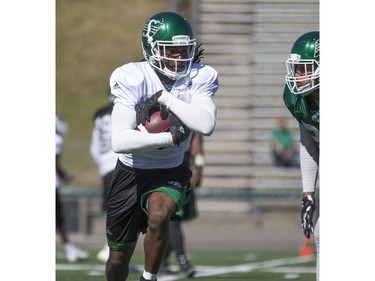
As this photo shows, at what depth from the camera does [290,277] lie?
8219 millimetres

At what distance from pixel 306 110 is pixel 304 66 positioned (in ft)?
0.92

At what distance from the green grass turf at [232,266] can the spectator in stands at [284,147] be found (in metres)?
4.41

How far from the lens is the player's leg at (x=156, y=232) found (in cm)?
542

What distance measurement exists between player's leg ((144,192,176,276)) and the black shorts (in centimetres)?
18

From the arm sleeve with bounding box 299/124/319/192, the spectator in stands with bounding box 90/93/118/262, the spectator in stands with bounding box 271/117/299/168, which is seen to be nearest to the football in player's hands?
the arm sleeve with bounding box 299/124/319/192

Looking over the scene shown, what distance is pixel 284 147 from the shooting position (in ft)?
50.1

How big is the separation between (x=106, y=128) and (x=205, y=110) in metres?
3.88

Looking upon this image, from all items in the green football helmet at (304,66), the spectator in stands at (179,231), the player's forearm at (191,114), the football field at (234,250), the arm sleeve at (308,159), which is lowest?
the football field at (234,250)

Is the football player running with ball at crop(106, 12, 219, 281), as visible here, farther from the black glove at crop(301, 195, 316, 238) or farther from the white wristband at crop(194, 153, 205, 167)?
the white wristband at crop(194, 153, 205, 167)

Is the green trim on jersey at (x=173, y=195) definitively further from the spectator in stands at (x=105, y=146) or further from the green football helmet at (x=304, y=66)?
the spectator in stands at (x=105, y=146)

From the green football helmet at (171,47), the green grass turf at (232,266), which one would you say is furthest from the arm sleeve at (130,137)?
the green grass turf at (232,266)

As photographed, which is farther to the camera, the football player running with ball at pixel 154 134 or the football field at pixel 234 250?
the football field at pixel 234 250

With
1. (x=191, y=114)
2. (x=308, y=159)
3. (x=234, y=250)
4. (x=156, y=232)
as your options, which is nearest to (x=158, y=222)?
(x=156, y=232)
